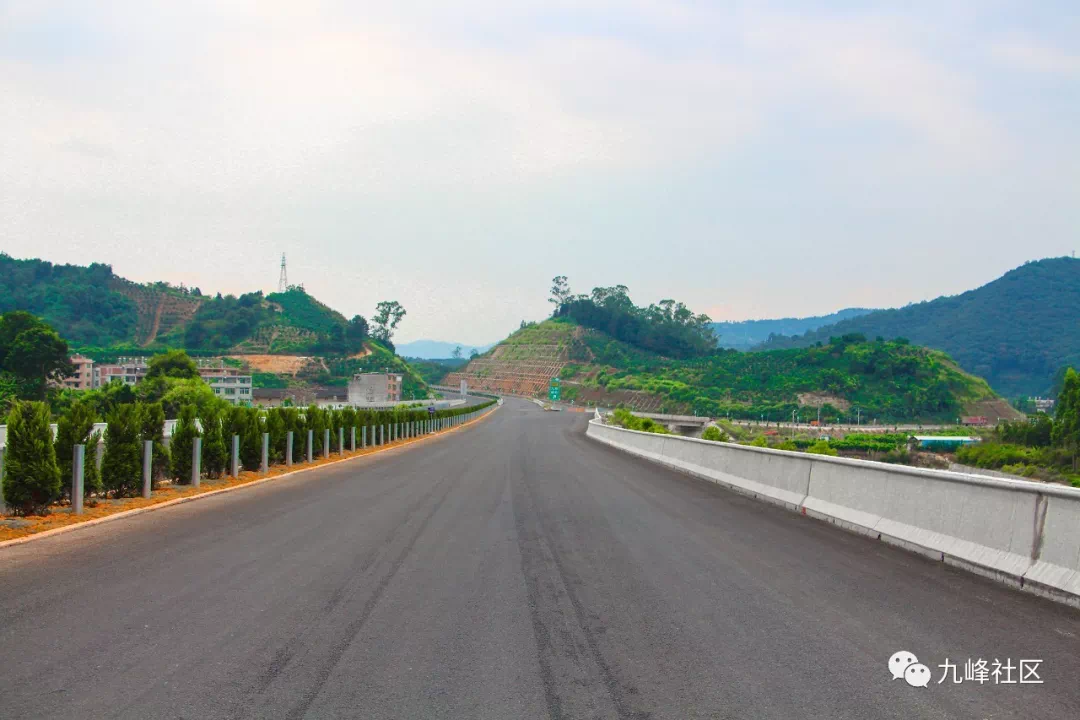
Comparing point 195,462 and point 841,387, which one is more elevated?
point 841,387

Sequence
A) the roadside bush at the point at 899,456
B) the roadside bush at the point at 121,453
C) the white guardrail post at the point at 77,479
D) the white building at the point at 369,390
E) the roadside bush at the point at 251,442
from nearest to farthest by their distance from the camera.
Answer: the white guardrail post at the point at 77,479, the roadside bush at the point at 121,453, the roadside bush at the point at 251,442, the roadside bush at the point at 899,456, the white building at the point at 369,390

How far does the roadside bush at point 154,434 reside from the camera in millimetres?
16278

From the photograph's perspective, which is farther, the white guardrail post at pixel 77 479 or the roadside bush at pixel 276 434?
the roadside bush at pixel 276 434

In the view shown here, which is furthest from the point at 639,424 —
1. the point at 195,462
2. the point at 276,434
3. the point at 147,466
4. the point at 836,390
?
the point at 836,390

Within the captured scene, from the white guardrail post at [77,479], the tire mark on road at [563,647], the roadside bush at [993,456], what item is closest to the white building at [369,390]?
the roadside bush at [993,456]

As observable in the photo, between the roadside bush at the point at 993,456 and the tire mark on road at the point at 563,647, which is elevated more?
the tire mark on road at the point at 563,647

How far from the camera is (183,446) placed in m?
18.5

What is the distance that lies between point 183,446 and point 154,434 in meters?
1.88

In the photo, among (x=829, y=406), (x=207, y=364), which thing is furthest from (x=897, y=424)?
(x=207, y=364)

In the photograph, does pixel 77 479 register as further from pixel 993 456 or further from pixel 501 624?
pixel 993 456

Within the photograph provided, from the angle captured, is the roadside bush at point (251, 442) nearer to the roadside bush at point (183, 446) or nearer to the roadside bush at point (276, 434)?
the roadside bush at point (276, 434)

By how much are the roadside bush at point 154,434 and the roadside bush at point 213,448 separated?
2101 millimetres

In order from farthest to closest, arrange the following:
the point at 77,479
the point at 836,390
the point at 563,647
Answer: the point at 836,390 → the point at 77,479 → the point at 563,647

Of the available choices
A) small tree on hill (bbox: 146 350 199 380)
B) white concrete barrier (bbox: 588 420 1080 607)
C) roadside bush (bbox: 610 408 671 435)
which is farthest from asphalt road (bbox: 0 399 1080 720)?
small tree on hill (bbox: 146 350 199 380)
